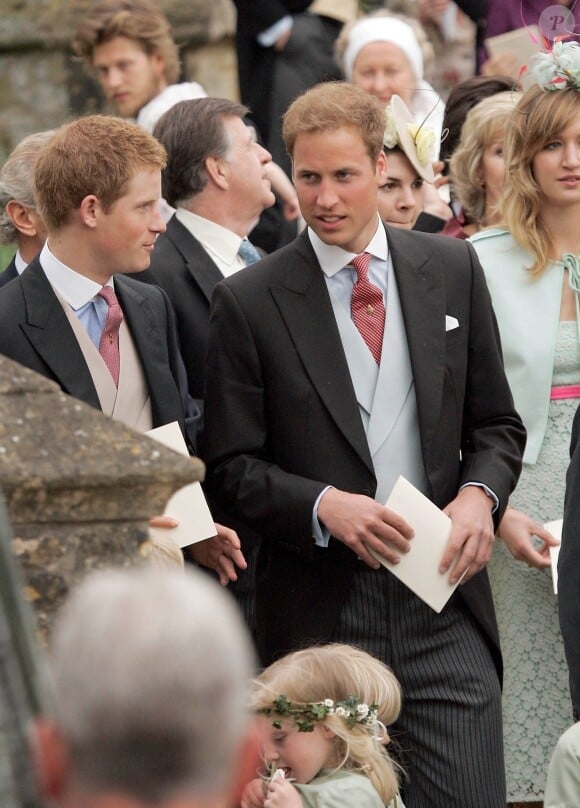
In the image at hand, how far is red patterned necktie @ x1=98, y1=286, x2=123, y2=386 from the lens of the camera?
446 centimetres

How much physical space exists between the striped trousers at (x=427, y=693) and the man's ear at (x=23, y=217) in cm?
157

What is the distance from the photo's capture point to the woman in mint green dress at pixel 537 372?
5.25m

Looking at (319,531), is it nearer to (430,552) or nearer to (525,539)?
(430,552)

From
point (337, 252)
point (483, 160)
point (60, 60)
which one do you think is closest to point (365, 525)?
point (337, 252)

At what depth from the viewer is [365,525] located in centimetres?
425

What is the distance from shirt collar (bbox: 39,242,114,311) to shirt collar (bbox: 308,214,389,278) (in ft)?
2.03

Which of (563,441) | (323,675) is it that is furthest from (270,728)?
(563,441)

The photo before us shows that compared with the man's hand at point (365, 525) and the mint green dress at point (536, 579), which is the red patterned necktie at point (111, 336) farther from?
the mint green dress at point (536, 579)

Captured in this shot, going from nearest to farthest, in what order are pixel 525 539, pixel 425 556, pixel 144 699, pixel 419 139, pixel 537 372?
pixel 144 699 → pixel 425 556 → pixel 525 539 → pixel 537 372 → pixel 419 139

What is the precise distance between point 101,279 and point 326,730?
1.30m

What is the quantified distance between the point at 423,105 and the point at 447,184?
1.34 feet

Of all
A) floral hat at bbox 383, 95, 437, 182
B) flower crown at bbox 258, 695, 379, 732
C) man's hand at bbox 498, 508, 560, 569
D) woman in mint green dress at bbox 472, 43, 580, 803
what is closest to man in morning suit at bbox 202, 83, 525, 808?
flower crown at bbox 258, 695, 379, 732

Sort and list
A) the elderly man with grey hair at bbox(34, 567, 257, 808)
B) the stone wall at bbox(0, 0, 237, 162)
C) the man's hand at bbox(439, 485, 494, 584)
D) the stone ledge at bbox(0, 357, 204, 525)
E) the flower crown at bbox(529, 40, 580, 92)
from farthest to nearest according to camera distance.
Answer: the stone wall at bbox(0, 0, 237, 162), the flower crown at bbox(529, 40, 580, 92), the man's hand at bbox(439, 485, 494, 584), the stone ledge at bbox(0, 357, 204, 525), the elderly man with grey hair at bbox(34, 567, 257, 808)

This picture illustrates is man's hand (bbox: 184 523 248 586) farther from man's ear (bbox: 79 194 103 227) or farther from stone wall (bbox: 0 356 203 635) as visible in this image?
stone wall (bbox: 0 356 203 635)
